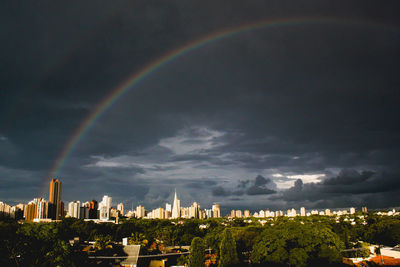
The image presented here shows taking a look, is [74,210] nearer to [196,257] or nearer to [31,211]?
[31,211]

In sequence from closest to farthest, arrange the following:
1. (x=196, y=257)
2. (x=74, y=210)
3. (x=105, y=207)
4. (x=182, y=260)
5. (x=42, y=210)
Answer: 1. (x=196, y=257)
2. (x=182, y=260)
3. (x=42, y=210)
4. (x=74, y=210)
5. (x=105, y=207)

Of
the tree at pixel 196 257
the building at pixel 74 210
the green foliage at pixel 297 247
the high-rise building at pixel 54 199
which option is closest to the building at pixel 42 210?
the high-rise building at pixel 54 199

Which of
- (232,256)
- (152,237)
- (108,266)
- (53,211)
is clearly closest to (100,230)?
(152,237)

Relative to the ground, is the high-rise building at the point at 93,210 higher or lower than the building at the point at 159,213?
higher

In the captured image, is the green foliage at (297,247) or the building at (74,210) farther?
the building at (74,210)

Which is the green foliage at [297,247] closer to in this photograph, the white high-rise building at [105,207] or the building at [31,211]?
the building at [31,211]

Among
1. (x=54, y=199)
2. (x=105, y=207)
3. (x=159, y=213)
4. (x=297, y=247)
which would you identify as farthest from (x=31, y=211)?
(x=297, y=247)

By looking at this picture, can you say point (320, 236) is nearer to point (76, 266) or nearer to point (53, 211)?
point (76, 266)

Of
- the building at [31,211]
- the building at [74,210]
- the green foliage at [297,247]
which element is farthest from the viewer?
the building at [74,210]
